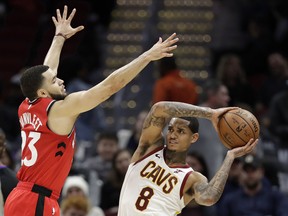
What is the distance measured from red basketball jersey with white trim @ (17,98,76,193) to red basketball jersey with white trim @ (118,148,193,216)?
69cm

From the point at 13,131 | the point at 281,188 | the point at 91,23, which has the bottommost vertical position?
the point at 281,188

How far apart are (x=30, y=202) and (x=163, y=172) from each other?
1305 mm

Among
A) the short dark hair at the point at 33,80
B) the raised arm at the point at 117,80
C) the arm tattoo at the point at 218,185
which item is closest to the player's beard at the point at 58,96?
the short dark hair at the point at 33,80

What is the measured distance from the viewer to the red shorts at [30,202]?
33.1 ft

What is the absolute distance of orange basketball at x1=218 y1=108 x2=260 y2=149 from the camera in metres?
10.2

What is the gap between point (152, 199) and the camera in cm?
1047

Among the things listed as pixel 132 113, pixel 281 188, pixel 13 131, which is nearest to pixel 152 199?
pixel 281 188

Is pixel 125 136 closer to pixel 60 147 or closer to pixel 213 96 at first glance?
pixel 213 96

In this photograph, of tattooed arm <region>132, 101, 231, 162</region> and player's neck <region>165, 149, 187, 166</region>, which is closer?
tattooed arm <region>132, 101, 231, 162</region>

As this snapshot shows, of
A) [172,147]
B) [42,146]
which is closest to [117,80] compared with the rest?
[42,146]

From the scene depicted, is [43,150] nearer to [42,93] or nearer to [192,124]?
[42,93]

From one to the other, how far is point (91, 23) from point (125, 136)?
12.5 ft

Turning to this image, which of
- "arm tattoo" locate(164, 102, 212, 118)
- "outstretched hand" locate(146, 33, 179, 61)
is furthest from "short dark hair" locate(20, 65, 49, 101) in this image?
"arm tattoo" locate(164, 102, 212, 118)

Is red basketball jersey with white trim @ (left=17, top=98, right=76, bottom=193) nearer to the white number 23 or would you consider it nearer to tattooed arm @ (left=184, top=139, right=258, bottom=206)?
the white number 23
